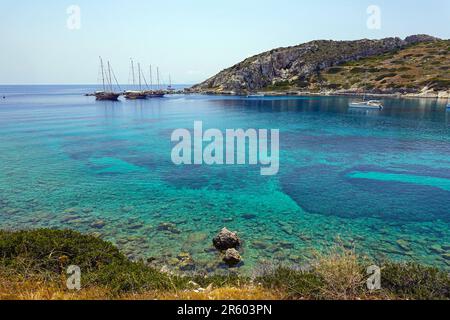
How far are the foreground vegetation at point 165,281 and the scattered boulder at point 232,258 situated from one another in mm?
4007

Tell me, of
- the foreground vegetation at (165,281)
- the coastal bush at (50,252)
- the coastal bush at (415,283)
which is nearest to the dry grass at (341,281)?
the foreground vegetation at (165,281)

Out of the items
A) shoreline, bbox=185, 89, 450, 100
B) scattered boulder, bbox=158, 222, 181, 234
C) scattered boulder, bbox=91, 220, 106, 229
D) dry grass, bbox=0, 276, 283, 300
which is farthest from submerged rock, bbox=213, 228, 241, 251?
shoreline, bbox=185, 89, 450, 100

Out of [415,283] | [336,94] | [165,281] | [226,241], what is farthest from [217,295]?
[336,94]

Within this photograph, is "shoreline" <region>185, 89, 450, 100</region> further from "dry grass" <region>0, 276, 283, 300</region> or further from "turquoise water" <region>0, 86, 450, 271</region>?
"dry grass" <region>0, 276, 283, 300</region>

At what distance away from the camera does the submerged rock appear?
16688mm

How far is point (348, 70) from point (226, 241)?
176 metres

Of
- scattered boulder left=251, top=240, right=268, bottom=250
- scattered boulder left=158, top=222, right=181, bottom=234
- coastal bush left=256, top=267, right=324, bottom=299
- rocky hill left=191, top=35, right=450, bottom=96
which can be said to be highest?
rocky hill left=191, top=35, right=450, bottom=96

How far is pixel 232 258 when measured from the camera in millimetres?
15414

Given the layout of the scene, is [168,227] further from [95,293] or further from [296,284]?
[296,284]

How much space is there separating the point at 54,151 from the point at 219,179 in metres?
26.4

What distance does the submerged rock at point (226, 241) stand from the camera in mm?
16688

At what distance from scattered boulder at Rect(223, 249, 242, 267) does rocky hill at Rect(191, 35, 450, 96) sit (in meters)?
136
